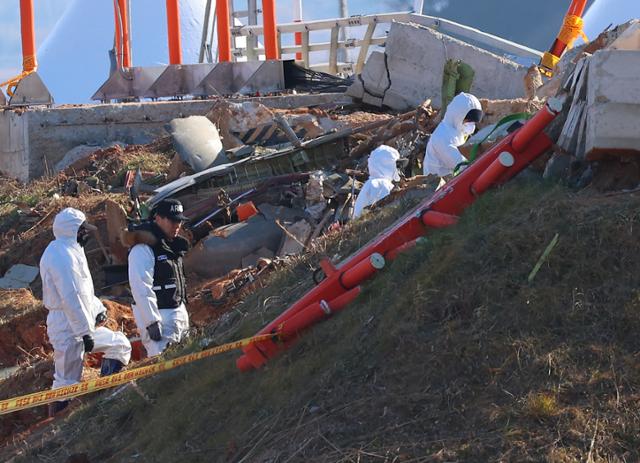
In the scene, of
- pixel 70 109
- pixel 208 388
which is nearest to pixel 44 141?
pixel 70 109

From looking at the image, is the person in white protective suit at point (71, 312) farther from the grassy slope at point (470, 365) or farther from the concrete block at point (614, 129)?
the concrete block at point (614, 129)

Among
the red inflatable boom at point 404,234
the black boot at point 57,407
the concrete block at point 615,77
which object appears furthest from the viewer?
the black boot at point 57,407

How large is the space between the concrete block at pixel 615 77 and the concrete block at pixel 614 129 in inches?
1.5

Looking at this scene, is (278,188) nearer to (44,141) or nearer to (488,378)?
(44,141)

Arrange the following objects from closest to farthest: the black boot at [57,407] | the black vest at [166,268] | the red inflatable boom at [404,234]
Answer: the red inflatable boom at [404,234] < the black boot at [57,407] < the black vest at [166,268]

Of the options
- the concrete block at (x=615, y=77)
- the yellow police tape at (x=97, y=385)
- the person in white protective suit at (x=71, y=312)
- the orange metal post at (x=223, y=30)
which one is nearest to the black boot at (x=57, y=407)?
the person in white protective suit at (x=71, y=312)

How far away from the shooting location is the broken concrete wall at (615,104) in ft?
15.8

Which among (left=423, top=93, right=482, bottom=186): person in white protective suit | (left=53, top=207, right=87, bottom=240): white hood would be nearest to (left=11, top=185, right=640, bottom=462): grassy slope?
(left=53, top=207, right=87, bottom=240): white hood

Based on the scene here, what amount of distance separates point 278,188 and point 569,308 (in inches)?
339

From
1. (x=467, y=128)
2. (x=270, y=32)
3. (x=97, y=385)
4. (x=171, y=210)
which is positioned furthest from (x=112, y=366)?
(x=270, y=32)

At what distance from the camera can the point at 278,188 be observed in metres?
12.5

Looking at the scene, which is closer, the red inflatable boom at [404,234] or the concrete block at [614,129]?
the concrete block at [614,129]

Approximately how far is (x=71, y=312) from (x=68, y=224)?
684 mm

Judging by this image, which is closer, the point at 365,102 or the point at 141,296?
the point at 141,296
